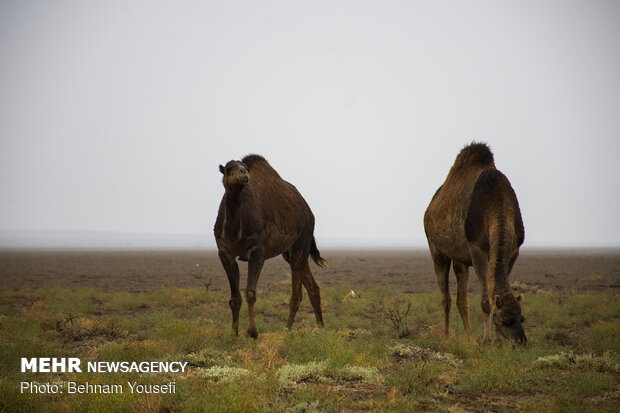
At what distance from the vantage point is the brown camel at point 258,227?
29.1 ft

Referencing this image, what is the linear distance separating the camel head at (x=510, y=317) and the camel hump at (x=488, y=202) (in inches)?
66.6

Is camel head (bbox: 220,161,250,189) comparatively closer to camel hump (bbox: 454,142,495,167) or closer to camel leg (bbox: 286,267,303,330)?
camel leg (bbox: 286,267,303,330)

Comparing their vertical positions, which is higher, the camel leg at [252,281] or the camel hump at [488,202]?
the camel hump at [488,202]

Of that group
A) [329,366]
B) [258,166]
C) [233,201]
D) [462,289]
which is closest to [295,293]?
[233,201]

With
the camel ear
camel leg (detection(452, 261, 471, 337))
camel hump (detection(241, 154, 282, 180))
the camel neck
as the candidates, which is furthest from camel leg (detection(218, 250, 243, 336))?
the camel ear

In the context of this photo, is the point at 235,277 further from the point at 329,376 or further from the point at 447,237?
the point at 447,237

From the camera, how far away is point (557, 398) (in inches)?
203

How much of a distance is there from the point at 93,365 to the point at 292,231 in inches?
200

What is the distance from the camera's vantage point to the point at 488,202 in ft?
25.5

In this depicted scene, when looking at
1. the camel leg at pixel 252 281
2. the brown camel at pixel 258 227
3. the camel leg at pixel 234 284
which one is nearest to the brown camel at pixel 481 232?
the brown camel at pixel 258 227

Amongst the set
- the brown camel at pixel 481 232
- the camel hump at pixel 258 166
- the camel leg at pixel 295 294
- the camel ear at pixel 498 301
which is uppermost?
the camel hump at pixel 258 166

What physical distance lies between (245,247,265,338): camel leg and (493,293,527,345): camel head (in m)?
4.55

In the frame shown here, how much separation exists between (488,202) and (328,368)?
4.05m

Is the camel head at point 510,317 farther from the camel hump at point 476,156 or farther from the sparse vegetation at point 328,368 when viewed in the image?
the camel hump at point 476,156
